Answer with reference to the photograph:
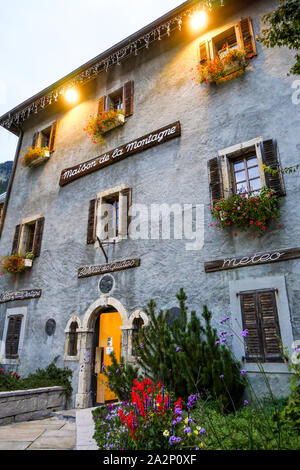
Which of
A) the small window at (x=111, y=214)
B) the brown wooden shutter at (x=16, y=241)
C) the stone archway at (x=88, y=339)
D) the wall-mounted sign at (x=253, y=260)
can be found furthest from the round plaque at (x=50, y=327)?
the wall-mounted sign at (x=253, y=260)

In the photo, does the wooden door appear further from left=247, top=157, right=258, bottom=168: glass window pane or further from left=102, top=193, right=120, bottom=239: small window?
left=247, top=157, right=258, bottom=168: glass window pane

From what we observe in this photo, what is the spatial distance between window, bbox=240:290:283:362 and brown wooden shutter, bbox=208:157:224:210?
219cm

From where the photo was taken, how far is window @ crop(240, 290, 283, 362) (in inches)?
→ 222

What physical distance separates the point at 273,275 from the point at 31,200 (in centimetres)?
895

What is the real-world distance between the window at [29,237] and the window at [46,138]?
9.58ft

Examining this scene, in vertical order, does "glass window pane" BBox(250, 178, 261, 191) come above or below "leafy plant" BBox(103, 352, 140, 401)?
above

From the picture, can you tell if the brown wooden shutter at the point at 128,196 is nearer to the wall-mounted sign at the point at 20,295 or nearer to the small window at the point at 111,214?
the small window at the point at 111,214

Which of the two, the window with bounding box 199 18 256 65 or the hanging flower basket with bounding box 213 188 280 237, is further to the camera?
the window with bounding box 199 18 256 65

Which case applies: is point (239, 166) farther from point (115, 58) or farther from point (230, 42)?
point (115, 58)

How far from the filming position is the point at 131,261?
26.5 feet

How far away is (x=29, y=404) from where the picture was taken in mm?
7105

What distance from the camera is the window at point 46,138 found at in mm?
12055

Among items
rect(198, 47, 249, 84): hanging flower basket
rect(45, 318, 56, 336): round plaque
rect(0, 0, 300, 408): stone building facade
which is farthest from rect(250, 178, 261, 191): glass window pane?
rect(45, 318, 56, 336): round plaque

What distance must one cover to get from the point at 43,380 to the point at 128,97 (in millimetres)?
8385
